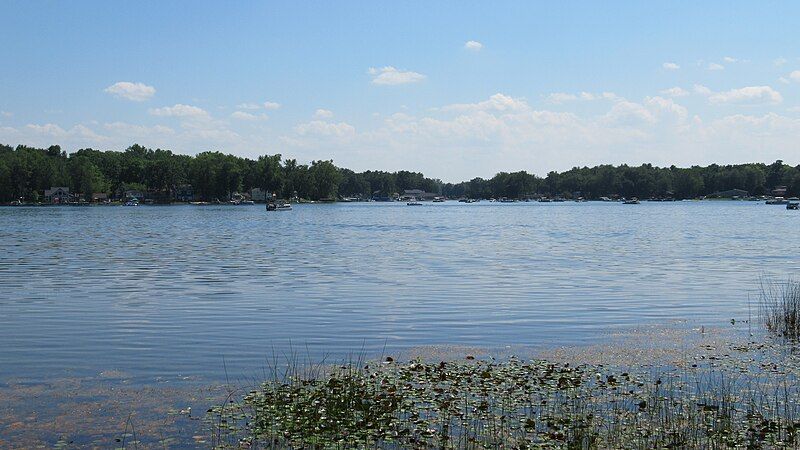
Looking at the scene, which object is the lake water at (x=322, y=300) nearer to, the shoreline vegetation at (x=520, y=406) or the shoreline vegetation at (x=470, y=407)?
the shoreline vegetation at (x=470, y=407)

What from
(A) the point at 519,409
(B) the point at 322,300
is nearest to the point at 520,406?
(A) the point at 519,409

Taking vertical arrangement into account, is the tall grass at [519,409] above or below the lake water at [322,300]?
above

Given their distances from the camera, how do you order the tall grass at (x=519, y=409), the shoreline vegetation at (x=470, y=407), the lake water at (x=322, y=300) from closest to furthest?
the tall grass at (x=519, y=409) → the shoreline vegetation at (x=470, y=407) → the lake water at (x=322, y=300)

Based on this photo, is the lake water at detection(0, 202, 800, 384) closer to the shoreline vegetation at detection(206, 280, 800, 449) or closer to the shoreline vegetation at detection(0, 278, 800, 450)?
the shoreline vegetation at detection(0, 278, 800, 450)

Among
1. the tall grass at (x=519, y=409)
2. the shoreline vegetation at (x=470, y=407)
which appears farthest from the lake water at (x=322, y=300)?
the tall grass at (x=519, y=409)

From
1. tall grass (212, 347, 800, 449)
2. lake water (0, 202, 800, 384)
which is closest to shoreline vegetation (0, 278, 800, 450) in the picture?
tall grass (212, 347, 800, 449)

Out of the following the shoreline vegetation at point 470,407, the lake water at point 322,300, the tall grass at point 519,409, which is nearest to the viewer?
the tall grass at point 519,409

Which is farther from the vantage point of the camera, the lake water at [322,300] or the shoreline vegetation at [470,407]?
the lake water at [322,300]

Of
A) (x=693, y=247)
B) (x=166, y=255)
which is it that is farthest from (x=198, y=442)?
(x=693, y=247)

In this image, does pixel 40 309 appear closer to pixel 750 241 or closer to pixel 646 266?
pixel 646 266

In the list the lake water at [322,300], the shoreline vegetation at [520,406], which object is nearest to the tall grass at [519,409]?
the shoreline vegetation at [520,406]

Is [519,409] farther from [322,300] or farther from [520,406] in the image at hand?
[322,300]

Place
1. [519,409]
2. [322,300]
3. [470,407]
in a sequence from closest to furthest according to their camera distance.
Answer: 1. [519,409]
2. [470,407]
3. [322,300]

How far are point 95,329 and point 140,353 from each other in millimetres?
4985
